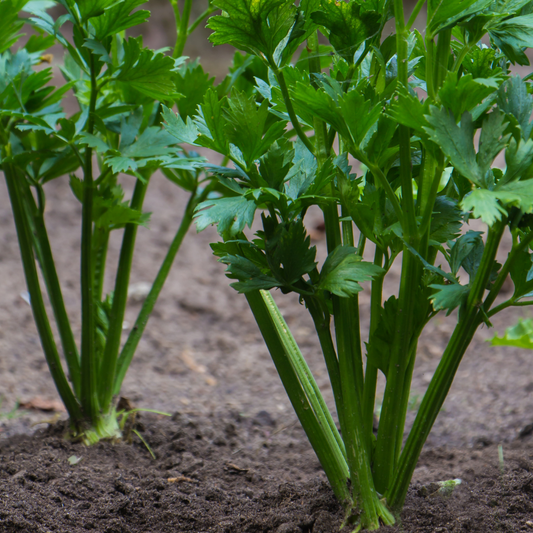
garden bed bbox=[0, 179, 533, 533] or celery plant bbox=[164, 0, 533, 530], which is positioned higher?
celery plant bbox=[164, 0, 533, 530]

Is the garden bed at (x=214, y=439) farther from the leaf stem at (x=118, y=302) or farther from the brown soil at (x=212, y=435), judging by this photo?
the leaf stem at (x=118, y=302)

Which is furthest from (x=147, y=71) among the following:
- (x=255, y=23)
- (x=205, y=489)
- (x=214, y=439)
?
(x=214, y=439)

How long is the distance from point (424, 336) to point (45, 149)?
1576mm

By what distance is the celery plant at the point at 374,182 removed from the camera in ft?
1.96

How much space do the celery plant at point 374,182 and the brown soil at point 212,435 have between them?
0.19 meters

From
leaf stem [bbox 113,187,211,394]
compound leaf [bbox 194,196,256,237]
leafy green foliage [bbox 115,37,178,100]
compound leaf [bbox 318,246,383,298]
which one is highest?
leafy green foliage [bbox 115,37,178,100]

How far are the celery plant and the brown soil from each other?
191 mm

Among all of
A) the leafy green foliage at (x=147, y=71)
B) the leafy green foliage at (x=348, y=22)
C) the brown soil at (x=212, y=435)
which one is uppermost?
the leafy green foliage at (x=348, y=22)

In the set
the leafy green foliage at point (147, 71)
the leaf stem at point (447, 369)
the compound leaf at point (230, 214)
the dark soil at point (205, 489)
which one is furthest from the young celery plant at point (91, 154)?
the leaf stem at point (447, 369)

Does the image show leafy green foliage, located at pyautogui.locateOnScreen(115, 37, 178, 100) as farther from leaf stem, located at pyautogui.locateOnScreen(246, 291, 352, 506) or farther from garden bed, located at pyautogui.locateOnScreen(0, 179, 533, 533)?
garden bed, located at pyautogui.locateOnScreen(0, 179, 533, 533)

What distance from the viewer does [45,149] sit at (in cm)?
107

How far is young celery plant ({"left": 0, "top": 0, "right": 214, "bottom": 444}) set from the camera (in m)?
0.91

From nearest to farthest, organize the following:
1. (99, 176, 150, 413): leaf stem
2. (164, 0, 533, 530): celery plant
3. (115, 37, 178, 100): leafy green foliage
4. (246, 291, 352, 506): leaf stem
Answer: (164, 0, 533, 530): celery plant → (246, 291, 352, 506): leaf stem → (115, 37, 178, 100): leafy green foliage → (99, 176, 150, 413): leaf stem

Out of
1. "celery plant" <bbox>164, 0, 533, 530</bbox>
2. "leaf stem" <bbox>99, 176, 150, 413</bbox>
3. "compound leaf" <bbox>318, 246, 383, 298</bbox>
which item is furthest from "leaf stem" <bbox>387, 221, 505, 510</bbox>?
"leaf stem" <bbox>99, 176, 150, 413</bbox>
